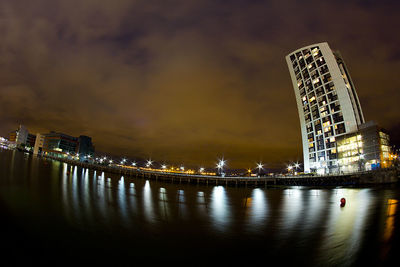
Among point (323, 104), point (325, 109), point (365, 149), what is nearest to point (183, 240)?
point (365, 149)

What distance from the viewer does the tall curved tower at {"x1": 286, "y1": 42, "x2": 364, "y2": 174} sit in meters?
90.9

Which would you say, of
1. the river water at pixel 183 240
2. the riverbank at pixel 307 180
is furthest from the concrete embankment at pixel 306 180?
the river water at pixel 183 240

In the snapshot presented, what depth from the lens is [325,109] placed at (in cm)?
9906

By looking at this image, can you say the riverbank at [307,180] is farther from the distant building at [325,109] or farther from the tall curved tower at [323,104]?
the tall curved tower at [323,104]

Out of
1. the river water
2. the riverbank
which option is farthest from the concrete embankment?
the river water

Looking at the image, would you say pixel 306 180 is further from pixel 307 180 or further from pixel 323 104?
pixel 323 104

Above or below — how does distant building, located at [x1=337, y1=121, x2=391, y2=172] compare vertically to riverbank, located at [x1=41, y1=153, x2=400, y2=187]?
above

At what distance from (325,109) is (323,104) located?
307 centimetres

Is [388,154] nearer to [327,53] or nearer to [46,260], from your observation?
[327,53]

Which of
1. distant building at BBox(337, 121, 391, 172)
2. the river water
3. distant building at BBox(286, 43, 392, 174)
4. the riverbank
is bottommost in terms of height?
the riverbank

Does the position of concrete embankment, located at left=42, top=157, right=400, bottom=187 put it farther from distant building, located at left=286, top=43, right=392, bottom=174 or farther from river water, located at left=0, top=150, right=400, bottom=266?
river water, located at left=0, top=150, right=400, bottom=266

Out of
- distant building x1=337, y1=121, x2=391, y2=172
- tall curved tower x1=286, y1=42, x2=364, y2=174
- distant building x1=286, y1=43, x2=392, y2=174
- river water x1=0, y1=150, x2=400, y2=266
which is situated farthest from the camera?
tall curved tower x1=286, y1=42, x2=364, y2=174

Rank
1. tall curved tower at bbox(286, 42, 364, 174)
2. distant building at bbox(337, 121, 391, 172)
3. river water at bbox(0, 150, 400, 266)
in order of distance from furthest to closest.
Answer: tall curved tower at bbox(286, 42, 364, 174), distant building at bbox(337, 121, 391, 172), river water at bbox(0, 150, 400, 266)

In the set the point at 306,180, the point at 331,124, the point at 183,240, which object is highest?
the point at 331,124
